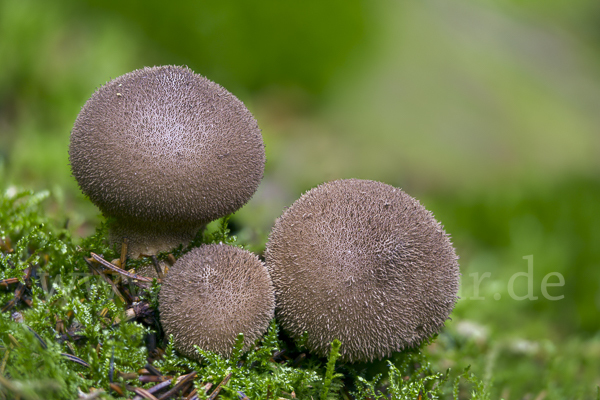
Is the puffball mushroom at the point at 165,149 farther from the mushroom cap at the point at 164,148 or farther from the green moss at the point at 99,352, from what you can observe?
the green moss at the point at 99,352

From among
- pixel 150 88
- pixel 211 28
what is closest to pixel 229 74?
pixel 211 28

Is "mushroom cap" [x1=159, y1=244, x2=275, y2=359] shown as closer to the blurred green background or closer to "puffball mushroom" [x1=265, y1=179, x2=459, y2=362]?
"puffball mushroom" [x1=265, y1=179, x2=459, y2=362]

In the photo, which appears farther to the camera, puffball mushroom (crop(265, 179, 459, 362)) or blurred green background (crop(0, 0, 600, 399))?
blurred green background (crop(0, 0, 600, 399))

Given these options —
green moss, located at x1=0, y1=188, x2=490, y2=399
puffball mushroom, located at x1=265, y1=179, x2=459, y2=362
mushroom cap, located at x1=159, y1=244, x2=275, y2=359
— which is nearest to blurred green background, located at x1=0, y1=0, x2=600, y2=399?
green moss, located at x1=0, y1=188, x2=490, y2=399

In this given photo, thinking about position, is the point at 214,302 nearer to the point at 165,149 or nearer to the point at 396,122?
the point at 165,149

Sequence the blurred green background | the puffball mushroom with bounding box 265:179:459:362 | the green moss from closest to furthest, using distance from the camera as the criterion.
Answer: the green moss, the puffball mushroom with bounding box 265:179:459:362, the blurred green background

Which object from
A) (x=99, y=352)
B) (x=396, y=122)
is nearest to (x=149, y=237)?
(x=99, y=352)
